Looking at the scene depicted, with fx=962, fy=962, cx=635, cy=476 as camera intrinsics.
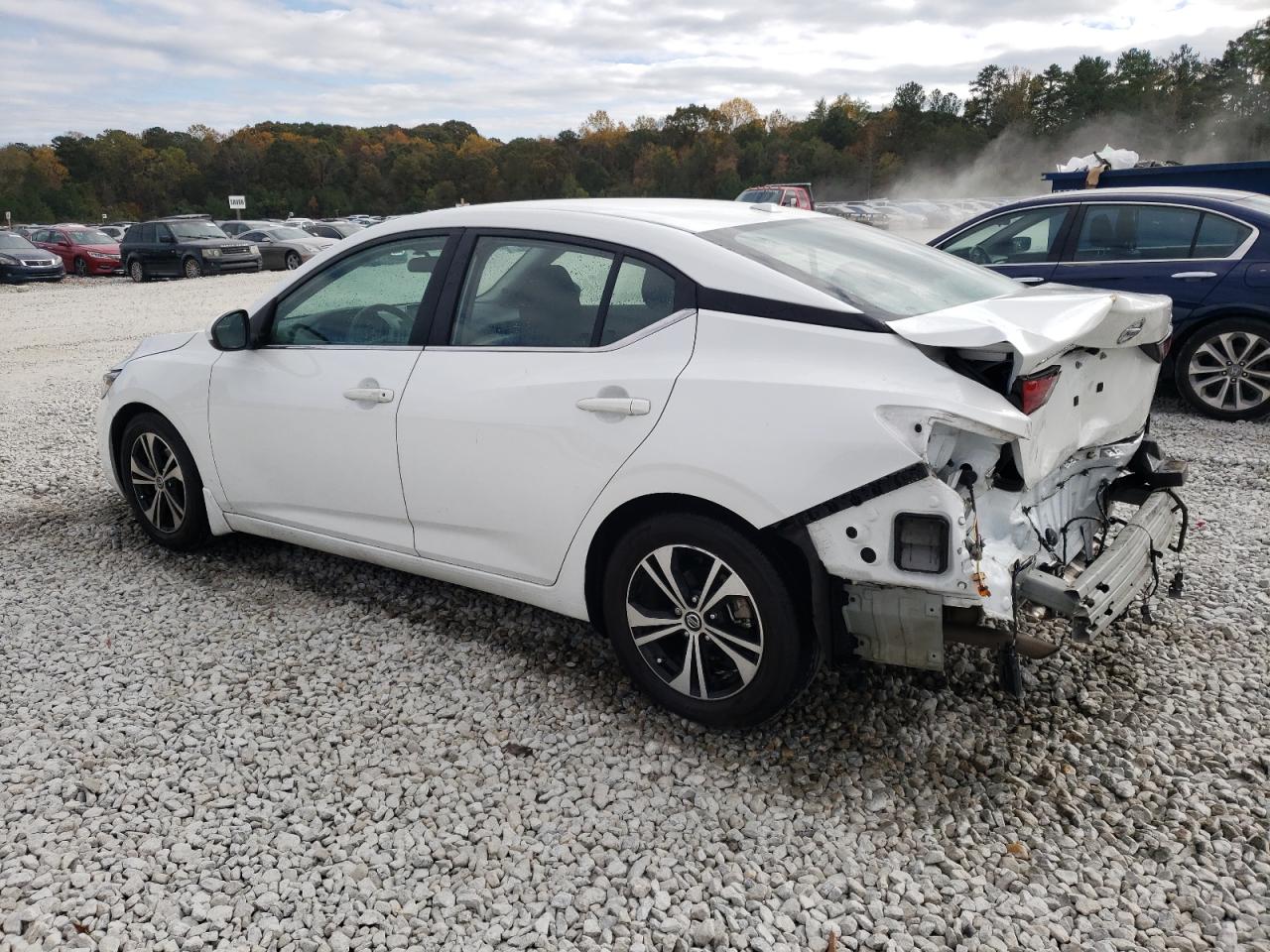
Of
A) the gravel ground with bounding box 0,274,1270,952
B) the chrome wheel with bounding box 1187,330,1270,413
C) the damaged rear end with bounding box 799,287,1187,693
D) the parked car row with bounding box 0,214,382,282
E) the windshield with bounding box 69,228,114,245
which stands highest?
the windshield with bounding box 69,228,114,245

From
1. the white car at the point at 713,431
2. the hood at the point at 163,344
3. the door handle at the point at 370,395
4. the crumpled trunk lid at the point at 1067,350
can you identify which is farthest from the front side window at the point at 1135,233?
the hood at the point at 163,344

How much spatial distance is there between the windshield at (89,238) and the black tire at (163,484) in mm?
26519

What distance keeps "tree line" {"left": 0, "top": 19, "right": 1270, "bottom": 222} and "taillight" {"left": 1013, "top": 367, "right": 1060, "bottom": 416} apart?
7449 cm

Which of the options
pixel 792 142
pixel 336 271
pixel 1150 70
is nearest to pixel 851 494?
pixel 336 271

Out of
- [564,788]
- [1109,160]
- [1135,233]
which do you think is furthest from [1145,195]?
[564,788]

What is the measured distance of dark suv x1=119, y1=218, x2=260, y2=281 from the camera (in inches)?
989

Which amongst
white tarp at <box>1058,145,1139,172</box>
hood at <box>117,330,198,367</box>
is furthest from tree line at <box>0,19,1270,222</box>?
hood at <box>117,330,198,367</box>

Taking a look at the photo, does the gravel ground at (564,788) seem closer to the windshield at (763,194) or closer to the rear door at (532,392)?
the rear door at (532,392)

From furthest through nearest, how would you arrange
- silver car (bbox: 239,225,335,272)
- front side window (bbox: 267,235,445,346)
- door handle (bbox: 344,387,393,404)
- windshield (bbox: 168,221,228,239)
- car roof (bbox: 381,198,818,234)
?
Result: silver car (bbox: 239,225,335,272) < windshield (bbox: 168,221,228,239) < front side window (bbox: 267,235,445,346) < door handle (bbox: 344,387,393,404) < car roof (bbox: 381,198,818,234)

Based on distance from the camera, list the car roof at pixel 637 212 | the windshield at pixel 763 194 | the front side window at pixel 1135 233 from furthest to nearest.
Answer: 1. the windshield at pixel 763 194
2. the front side window at pixel 1135 233
3. the car roof at pixel 637 212

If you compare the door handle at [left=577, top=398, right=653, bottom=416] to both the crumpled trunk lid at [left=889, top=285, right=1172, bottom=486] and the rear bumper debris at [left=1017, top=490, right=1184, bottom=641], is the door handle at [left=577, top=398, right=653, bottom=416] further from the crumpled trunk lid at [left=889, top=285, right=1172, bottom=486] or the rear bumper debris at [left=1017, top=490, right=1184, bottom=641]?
the rear bumper debris at [left=1017, top=490, right=1184, bottom=641]

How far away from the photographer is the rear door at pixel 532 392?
10.0 ft

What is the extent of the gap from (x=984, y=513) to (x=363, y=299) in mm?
2588

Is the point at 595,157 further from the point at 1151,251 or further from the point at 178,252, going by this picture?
the point at 1151,251
